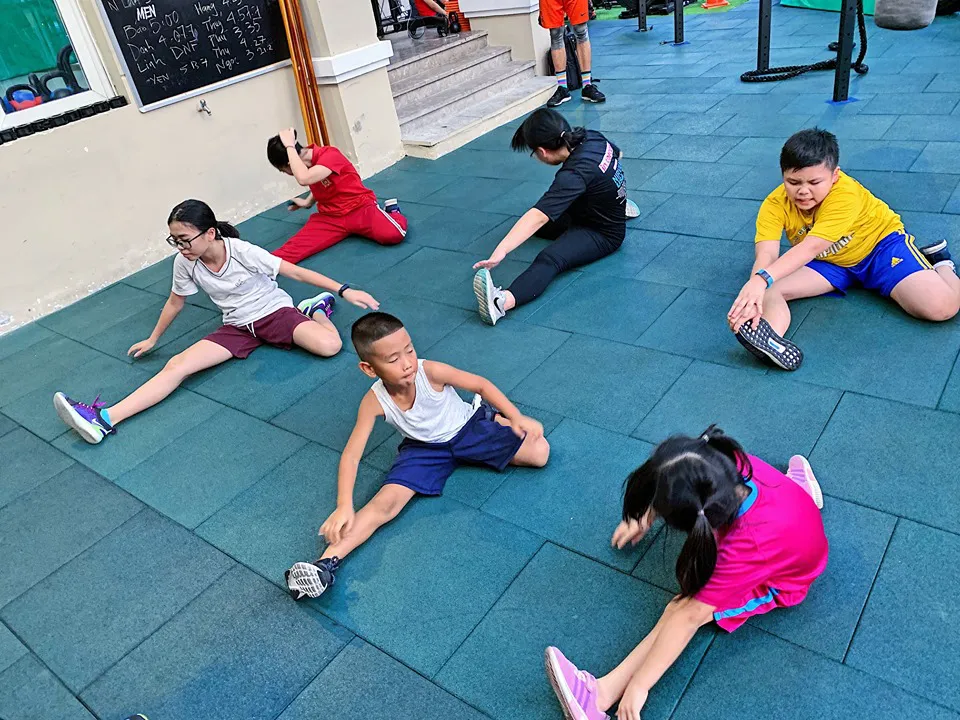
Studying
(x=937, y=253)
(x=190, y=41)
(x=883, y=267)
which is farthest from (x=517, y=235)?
(x=190, y=41)

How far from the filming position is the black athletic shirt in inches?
147

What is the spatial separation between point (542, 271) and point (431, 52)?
4334 mm

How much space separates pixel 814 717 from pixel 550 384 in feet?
5.52

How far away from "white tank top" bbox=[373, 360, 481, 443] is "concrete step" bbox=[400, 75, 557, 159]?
4.08m

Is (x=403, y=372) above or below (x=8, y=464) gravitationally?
above

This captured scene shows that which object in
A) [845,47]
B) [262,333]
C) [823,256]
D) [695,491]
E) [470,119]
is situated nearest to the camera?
[695,491]

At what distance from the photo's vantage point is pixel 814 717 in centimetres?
175

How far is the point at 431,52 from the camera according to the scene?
725cm

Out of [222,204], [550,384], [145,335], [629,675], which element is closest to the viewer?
[629,675]

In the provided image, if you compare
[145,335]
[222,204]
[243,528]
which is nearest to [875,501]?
[243,528]

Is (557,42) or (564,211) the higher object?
(557,42)

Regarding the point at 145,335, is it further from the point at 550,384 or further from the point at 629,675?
the point at 629,675

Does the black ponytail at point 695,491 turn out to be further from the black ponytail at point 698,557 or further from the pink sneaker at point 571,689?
the pink sneaker at point 571,689

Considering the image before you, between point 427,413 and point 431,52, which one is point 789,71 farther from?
point 427,413
